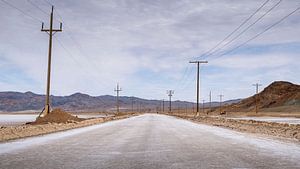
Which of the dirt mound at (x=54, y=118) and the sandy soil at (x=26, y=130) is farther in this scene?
the dirt mound at (x=54, y=118)

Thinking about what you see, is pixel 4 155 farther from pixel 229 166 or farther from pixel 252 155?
pixel 252 155

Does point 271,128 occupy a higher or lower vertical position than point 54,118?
lower

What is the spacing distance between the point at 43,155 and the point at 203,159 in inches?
178

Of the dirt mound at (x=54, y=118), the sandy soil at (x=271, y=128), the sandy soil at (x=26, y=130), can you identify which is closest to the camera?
the sandy soil at (x=26, y=130)

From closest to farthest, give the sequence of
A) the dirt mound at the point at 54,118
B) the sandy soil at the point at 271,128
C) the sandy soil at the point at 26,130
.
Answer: the sandy soil at the point at 26,130 < the sandy soil at the point at 271,128 < the dirt mound at the point at 54,118

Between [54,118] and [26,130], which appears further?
[54,118]

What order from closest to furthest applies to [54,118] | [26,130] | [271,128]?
[26,130] → [271,128] → [54,118]

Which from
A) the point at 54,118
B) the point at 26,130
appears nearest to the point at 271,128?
the point at 26,130

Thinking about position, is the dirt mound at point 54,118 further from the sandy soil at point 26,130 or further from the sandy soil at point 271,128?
the sandy soil at point 271,128

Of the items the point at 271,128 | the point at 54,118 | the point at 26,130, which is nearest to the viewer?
the point at 26,130

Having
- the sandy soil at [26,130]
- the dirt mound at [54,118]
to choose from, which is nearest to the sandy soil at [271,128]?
the sandy soil at [26,130]

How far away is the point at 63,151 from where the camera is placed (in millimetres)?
12195

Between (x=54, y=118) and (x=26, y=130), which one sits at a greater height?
(x=54, y=118)

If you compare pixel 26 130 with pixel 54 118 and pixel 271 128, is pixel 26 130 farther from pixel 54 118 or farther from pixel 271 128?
pixel 271 128
